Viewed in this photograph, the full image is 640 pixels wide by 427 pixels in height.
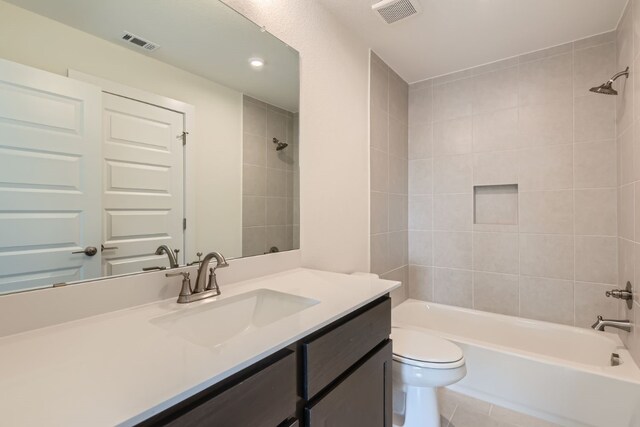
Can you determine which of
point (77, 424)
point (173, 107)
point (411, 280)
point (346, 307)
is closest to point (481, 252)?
point (411, 280)

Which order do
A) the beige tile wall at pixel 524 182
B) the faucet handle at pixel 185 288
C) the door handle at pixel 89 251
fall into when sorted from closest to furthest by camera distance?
the door handle at pixel 89 251, the faucet handle at pixel 185 288, the beige tile wall at pixel 524 182

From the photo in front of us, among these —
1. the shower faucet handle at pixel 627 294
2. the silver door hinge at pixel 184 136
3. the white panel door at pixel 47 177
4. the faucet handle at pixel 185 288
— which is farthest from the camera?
the shower faucet handle at pixel 627 294

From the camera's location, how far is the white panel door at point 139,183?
902 millimetres

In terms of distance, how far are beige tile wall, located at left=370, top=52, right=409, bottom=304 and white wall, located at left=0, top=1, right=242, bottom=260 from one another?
3.79 ft

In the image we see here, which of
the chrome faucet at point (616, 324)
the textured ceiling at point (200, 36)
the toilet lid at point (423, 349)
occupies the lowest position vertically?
the toilet lid at point (423, 349)

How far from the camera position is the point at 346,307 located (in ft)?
→ 3.01

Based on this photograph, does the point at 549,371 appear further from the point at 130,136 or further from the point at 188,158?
the point at 130,136

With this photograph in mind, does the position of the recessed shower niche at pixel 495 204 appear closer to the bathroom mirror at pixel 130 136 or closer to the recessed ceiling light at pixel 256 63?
the bathroom mirror at pixel 130 136

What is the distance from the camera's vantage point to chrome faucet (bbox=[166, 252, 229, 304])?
38.3 inches

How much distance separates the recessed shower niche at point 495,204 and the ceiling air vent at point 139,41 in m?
2.36

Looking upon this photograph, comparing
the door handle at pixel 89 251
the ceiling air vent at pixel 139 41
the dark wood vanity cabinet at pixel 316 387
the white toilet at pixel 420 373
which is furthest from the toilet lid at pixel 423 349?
the ceiling air vent at pixel 139 41

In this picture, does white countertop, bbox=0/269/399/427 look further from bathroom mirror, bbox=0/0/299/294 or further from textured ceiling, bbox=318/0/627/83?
textured ceiling, bbox=318/0/627/83

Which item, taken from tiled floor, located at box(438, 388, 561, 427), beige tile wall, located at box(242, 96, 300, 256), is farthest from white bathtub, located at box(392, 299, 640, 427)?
beige tile wall, located at box(242, 96, 300, 256)

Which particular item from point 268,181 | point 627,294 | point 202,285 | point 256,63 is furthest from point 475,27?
point 202,285
